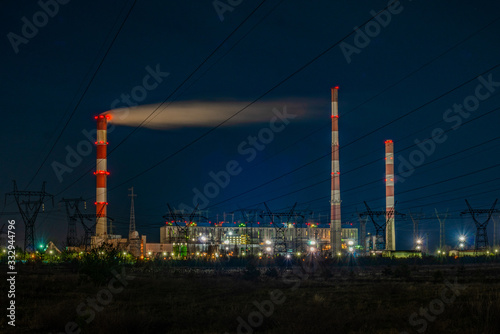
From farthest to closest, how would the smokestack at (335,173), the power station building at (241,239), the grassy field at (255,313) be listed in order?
the power station building at (241,239), the smokestack at (335,173), the grassy field at (255,313)

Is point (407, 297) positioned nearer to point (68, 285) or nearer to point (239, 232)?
point (68, 285)

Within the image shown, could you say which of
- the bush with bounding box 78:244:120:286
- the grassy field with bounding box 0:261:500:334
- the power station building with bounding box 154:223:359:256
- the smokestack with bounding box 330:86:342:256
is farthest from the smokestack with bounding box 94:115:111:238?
the grassy field with bounding box 0:261:500:334

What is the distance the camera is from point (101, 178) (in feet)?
313

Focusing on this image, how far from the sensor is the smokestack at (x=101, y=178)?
95.2 meters

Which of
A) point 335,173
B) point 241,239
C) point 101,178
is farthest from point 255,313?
Result: point 241,239

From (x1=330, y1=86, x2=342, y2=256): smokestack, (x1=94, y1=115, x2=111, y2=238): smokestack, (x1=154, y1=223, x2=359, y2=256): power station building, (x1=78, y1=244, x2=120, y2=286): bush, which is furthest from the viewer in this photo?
(x1=154, y1=223, x2=359, y2=256): power station building

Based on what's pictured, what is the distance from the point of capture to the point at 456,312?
16.7 metres

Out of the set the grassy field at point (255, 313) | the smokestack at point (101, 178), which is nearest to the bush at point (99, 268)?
the grassy field at point (255, 313)

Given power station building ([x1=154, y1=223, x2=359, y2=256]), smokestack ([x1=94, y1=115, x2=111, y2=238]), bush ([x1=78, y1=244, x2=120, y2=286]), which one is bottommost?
power station building ([x1=154, y1=223, x2=359, y2=256])

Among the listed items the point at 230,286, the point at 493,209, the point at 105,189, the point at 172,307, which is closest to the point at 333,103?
the point at 493,209

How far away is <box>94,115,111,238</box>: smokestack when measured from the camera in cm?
9519

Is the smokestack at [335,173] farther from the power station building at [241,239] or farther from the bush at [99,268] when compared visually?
the bush at [99,268]

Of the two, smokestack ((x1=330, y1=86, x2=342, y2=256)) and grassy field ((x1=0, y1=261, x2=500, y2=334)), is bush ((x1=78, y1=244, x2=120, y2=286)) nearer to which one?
grassy field ((x1=0, y1=261, x2=500, y2=334))

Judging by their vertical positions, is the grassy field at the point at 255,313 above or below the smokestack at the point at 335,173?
below
